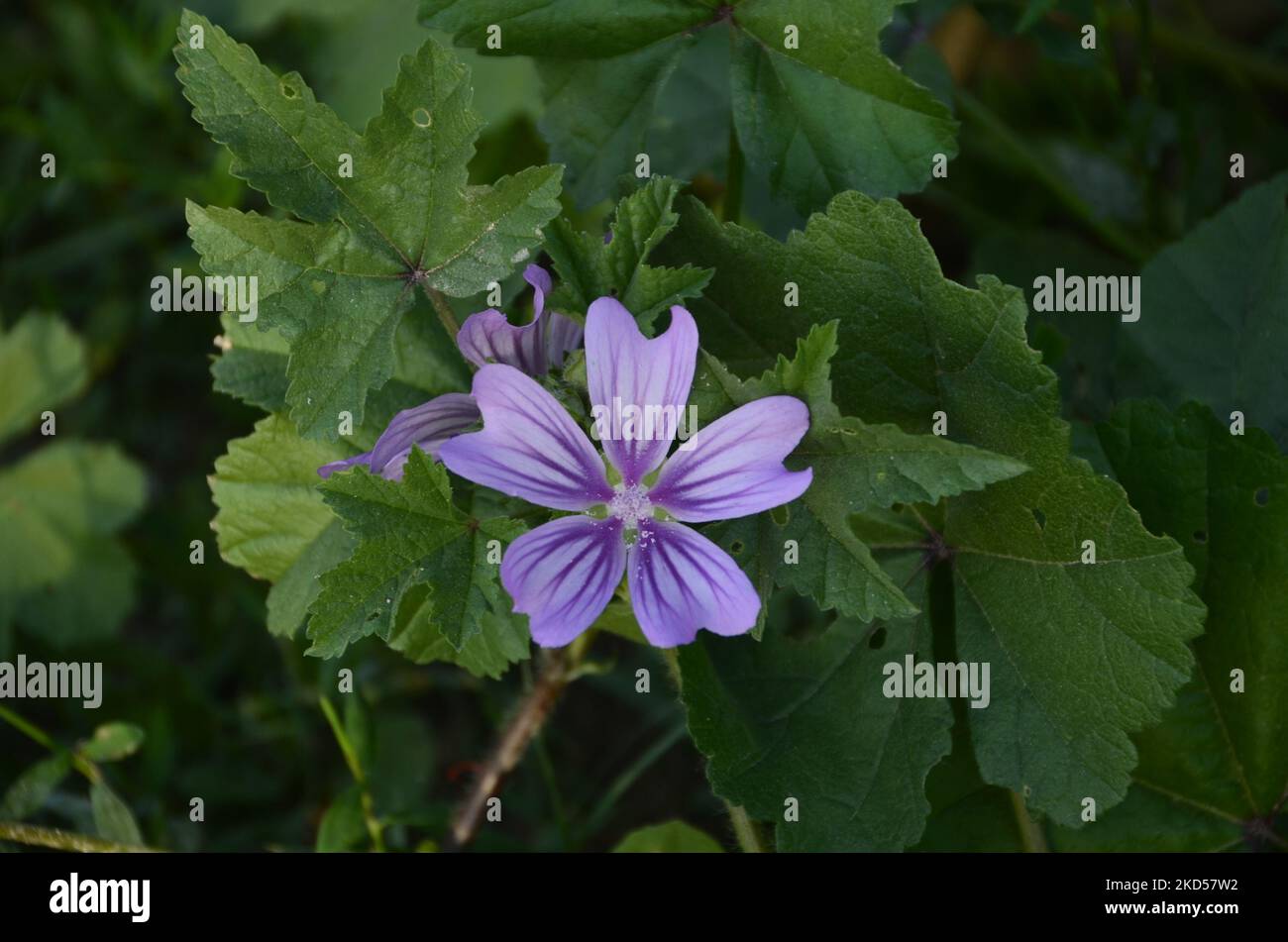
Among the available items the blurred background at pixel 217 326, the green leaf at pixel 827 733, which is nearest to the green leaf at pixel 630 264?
the green leaf at pixel 827 733

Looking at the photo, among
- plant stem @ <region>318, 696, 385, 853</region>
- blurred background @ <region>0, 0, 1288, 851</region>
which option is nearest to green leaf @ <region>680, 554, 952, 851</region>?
blurred background @ <region>0, 0, 1288, 851</region>

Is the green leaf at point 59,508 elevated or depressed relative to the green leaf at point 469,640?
elevated

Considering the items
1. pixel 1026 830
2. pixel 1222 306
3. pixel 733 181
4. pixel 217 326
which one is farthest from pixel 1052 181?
pixel 217 326

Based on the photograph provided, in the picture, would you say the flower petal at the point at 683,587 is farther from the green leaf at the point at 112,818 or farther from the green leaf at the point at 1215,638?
the green leaf at the point at 112,818

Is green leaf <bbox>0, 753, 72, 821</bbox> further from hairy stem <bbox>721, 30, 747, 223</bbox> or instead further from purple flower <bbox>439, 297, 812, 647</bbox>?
hairy stem <bbox>721, 30, 747, 223</bbox>

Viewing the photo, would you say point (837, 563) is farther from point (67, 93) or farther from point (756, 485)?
point (67, 93)

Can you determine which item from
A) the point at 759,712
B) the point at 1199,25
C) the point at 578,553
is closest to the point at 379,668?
the point at 759,712
